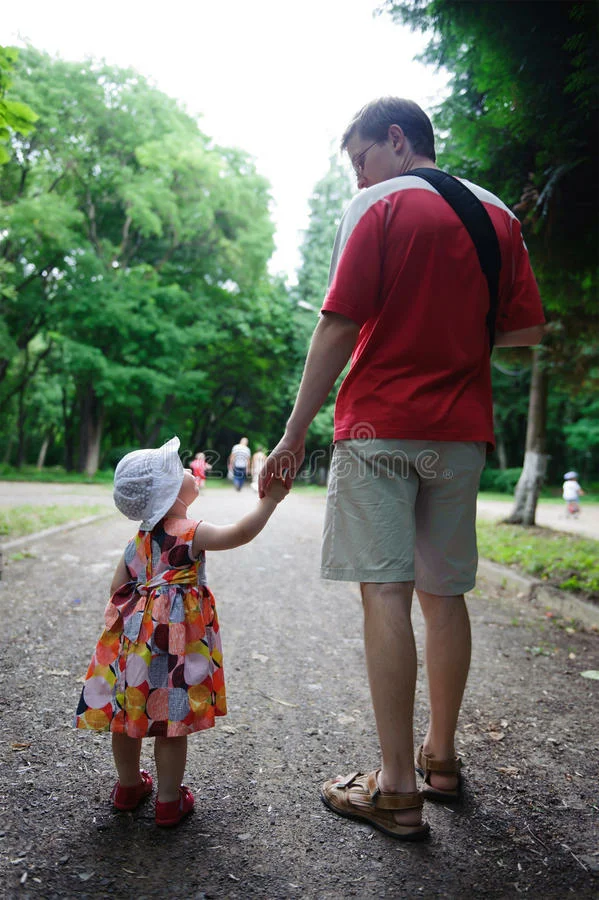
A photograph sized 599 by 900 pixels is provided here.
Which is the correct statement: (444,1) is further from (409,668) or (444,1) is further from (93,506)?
(93,506)

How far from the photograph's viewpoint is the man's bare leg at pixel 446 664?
7.32 ft

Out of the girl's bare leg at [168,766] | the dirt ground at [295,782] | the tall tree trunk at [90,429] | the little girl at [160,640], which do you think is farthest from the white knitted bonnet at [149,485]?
the tall tree trunk at [90,429]

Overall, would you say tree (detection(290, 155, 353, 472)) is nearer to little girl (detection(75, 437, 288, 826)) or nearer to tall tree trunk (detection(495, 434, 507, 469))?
tall tree trunk (detection(495, 434, 507, 469))

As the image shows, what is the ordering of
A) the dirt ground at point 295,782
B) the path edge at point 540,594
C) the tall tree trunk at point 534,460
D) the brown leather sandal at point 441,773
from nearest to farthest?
the dirt ground at point 295,782
the brown leather sandal at point 441,773
the path edge at point 540,594
the tall tree trunk at point 534,460

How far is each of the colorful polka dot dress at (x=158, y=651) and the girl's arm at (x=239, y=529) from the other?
0.11 ft

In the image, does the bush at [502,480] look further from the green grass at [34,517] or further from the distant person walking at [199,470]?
the distant person walking at [199,470]

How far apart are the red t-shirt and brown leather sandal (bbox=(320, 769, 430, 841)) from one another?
108 cm

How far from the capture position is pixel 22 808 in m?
2.03

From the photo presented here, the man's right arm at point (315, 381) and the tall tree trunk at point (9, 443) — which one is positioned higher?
the man's right arm at point (315, 381)

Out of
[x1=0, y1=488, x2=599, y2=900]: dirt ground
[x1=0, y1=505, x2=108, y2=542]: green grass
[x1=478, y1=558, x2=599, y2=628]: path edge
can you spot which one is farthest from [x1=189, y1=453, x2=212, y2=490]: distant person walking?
[x1=0, y1=505, x2=108, y2=542]: green grass

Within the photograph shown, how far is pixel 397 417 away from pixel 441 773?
4.02 feet

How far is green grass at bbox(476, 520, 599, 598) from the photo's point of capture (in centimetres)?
599

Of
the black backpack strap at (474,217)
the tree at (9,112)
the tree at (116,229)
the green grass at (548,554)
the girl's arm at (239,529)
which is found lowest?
the green grass at (548,554)

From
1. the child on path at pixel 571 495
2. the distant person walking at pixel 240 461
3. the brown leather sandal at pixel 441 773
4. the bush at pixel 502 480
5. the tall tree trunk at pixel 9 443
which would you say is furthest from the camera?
the tall tree trunk at pixel 9 443
